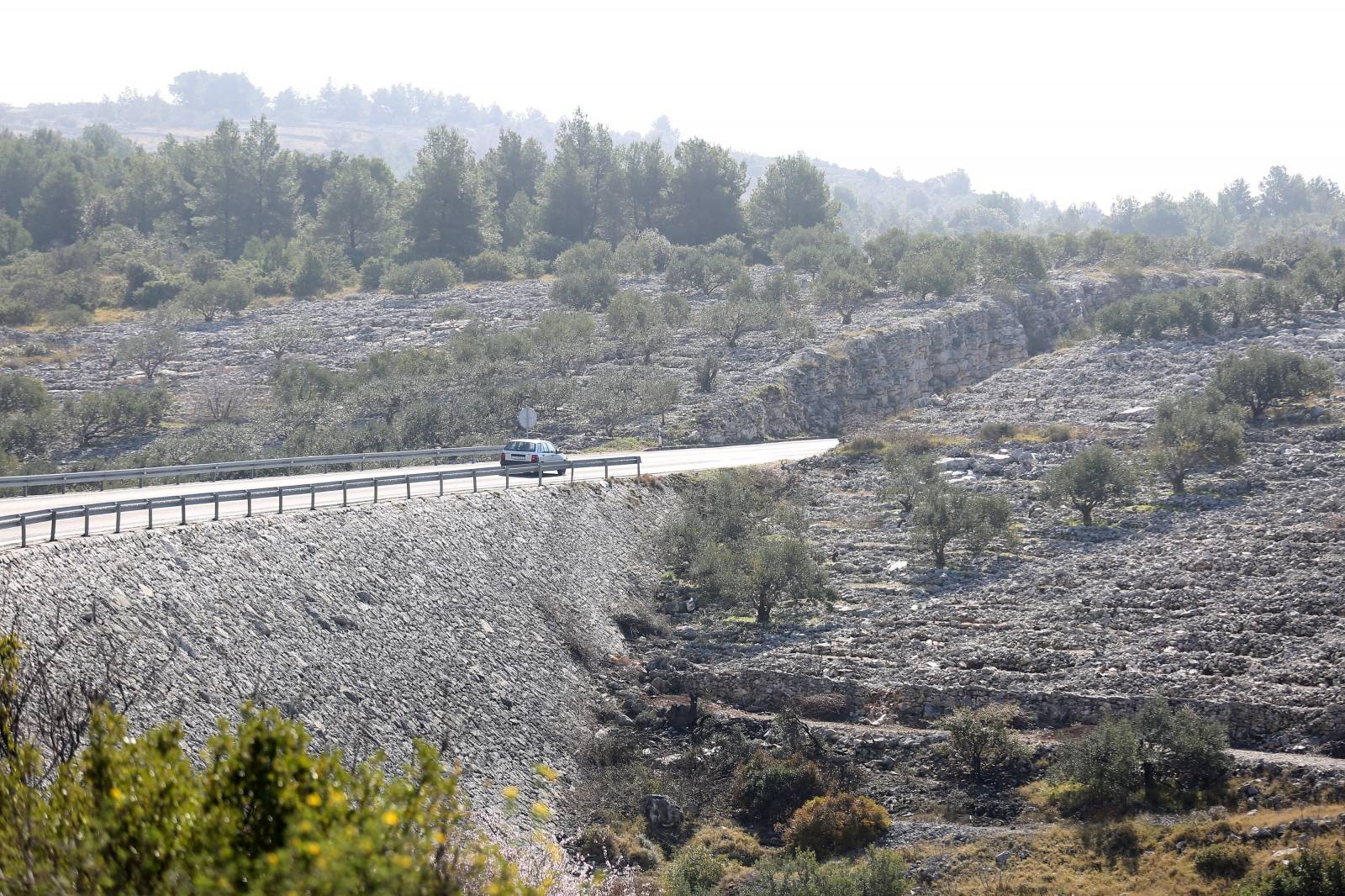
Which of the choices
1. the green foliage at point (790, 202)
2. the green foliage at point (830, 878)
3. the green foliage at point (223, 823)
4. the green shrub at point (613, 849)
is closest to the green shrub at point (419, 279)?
the green foliage at point (790, 202)

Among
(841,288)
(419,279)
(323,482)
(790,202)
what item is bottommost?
(323,482)

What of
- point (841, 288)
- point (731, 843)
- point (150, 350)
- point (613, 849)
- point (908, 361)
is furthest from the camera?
point (841, 288)

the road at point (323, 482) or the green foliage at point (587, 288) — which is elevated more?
the green foliage at point (587, 288)

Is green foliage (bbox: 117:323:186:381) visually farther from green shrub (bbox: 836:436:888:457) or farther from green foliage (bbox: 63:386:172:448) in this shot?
green shrub (bbox: 836:436:888:457)

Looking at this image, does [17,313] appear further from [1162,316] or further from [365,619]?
[1162,316]

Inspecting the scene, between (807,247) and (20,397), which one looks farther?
(807,247)

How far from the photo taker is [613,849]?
78.8 feet

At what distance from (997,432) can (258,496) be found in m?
40.9

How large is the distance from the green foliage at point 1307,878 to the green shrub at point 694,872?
897cm

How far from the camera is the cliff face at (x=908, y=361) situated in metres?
65.9

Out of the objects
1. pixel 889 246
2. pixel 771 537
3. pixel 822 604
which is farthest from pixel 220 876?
pixel 889 246

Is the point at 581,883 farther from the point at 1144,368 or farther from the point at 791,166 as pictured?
the point at 791,166

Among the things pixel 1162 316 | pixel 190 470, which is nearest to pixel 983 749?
A: pixel 190 470

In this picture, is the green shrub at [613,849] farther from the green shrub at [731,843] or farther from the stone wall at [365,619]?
the stone wall at [365,619]
